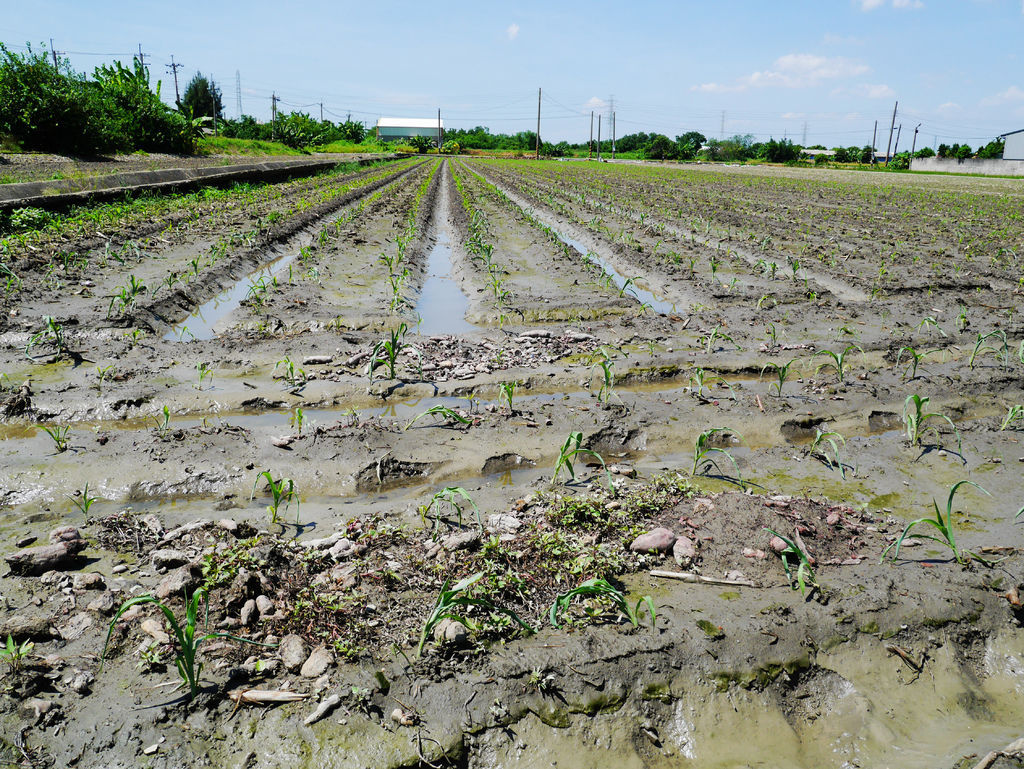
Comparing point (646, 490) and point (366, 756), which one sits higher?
point (646, 490)

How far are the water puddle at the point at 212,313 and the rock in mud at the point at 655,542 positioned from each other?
536 centimetres

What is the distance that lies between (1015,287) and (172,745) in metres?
11.2

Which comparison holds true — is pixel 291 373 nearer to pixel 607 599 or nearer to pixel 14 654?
pixel 14 654

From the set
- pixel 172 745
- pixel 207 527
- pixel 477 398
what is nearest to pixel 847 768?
pixel 172 745

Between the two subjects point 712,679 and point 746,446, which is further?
point 746,446

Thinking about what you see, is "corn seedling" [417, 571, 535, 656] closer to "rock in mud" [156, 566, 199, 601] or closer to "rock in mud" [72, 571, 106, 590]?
"rock in mud" [156, 566, 199, 601]

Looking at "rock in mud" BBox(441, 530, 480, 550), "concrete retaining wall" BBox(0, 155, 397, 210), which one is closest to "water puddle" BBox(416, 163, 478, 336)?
"rock in mud" BBox(441, 530, 480, 550)

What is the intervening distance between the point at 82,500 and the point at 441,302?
225 inches

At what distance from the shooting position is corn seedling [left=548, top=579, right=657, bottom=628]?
249cm

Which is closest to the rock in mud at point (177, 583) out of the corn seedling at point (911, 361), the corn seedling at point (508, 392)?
the corn seedling at point (508, 392)

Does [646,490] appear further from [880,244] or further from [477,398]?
[880,244]

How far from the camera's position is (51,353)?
5.75m

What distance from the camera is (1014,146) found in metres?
59.7

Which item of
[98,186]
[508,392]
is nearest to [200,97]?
[98,186]
